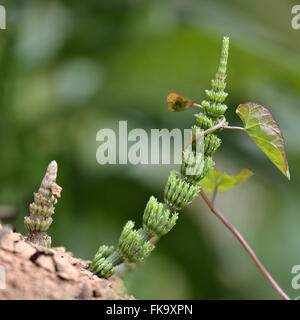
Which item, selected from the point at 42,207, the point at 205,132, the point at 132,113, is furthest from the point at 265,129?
the point at 132,113

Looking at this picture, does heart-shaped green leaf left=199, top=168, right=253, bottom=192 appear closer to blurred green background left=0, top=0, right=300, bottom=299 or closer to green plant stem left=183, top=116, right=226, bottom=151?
green plant stem left=183, top=116, right=226, bottom=151

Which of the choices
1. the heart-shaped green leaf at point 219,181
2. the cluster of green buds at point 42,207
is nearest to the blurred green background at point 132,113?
the heart-shaped green leaf at point 219,181

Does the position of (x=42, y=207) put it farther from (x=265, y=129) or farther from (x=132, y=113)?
(x=132, y=113)

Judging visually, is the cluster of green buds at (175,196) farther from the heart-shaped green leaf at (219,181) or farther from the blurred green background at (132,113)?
the blurred green background at (132,113)

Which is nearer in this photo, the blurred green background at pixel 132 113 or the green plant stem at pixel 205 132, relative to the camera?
the green plant stem at pixel 205 132

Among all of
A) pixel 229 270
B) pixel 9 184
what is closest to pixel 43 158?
pixel 9 184
